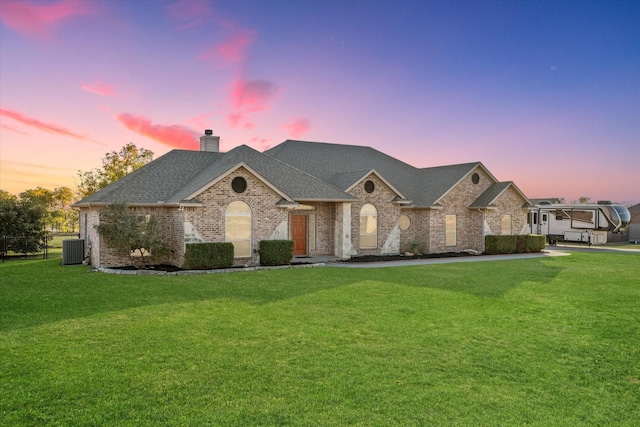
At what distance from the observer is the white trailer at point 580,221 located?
35656 mm

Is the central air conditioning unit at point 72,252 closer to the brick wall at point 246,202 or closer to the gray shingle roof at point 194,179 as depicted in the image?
the gray shingle roof at point 194,179

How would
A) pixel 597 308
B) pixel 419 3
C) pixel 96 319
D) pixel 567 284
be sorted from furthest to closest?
pixel 419 3 < pixel 567 284 < pixel 597 308 < pixel 96 319

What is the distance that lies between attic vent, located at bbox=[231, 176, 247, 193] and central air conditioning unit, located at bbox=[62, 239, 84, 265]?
29.8 feet

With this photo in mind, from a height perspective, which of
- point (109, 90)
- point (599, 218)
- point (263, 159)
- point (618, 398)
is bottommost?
point (618, 398)

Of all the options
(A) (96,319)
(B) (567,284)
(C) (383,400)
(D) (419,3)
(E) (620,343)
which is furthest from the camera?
(D) (419,3)

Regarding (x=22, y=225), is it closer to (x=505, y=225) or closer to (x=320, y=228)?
(x=320, y=228)

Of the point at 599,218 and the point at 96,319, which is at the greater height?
the point at 599,218

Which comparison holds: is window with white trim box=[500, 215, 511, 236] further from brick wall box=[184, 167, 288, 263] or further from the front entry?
brick wall box=[184, 167, 288, 263]

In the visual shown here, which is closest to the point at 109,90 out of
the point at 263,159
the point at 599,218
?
the point at 263,159

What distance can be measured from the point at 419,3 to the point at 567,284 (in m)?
14.0

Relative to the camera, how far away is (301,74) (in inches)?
930

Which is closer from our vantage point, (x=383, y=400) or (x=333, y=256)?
(x=383, y=400)

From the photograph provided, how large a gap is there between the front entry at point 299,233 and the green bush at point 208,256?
574 cm

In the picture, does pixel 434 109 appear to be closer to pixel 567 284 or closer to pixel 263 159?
pixel 263 159
